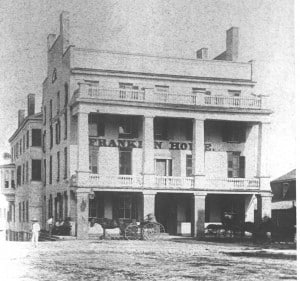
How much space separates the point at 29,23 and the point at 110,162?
17.4 feet

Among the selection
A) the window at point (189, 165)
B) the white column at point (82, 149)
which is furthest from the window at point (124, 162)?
the window at point (189, 165)

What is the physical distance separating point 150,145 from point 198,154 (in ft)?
4.06

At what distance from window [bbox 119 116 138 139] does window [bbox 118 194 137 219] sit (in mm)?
1568

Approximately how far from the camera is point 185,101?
57.3 ft

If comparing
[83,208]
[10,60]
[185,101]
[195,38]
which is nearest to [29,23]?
[10,60]

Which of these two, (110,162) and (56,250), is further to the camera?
(110,162)

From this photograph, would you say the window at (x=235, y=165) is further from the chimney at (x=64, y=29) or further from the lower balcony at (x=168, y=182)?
the chimney at (x=64, y=29)

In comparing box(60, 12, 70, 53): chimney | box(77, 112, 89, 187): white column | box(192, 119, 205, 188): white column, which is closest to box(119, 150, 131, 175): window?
box(77, 112, 89, 187): white column

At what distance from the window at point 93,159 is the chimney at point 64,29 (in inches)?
114

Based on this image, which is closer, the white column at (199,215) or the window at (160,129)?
the window at (160,129)

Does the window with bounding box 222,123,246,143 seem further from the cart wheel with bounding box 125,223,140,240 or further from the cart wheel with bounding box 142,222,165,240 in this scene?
the cart wheel with bounding box 125,223,140,240

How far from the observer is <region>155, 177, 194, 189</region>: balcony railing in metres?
16.8

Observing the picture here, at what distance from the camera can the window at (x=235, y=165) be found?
15.9 meters

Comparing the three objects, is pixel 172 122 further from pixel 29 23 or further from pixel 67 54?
pixel 29 23
